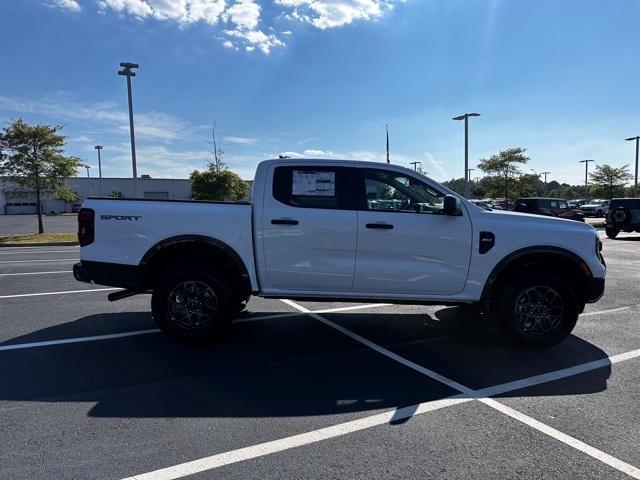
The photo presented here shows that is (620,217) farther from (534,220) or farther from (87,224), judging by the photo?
(87,224)

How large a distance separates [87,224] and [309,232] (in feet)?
7.93

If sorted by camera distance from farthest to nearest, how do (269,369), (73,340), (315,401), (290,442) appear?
(73,340) < (269,369) < (315,401) < (290,442)

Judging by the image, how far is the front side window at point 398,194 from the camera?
5.27 meters

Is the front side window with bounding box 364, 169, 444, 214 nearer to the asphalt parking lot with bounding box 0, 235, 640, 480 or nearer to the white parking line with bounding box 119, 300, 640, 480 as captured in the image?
the asphalt parking lot with bounding box 0, 235, 640, 480

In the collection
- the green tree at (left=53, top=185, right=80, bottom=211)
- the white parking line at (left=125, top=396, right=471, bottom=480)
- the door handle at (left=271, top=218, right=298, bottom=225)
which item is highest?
the green tree at (left=53, top=185, right=80, bottom=211)

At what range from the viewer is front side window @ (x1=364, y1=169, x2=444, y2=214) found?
527 centimetres

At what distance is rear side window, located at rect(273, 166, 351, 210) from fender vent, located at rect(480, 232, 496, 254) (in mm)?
1482

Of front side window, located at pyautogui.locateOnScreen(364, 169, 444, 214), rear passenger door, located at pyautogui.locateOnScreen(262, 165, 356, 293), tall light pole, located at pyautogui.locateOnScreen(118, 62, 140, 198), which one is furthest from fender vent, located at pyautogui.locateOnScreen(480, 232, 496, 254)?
tall light pole, located at pyautogui.locateOnScreen(118, 62, 140, 198)

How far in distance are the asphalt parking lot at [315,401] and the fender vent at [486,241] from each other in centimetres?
111

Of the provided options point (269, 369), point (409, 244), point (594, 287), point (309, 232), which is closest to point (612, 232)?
point (594, 287)

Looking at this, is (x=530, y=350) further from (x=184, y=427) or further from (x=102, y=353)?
(x=102, y=353)

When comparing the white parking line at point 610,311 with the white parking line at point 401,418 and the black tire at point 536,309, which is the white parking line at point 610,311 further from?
the white parking line at point 401,418

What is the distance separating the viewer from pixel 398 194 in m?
5.31

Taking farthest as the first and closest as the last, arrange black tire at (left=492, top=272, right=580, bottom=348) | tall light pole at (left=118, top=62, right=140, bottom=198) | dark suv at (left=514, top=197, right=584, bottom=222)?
dark suv at (left=514, top=197, right=584, bottom=222), tall light pole at (left=118, top=62, right=140, bottom=198), black tire at (left=492, top=272, right=580, bottom=348)
